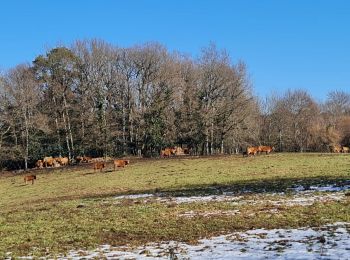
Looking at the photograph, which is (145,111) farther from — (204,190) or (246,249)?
(246,249)

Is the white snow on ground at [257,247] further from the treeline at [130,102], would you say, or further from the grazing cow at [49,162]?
the treeline at [130,102]

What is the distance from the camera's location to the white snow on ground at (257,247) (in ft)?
29.2

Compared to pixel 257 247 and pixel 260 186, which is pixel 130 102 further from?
pixel 257 247

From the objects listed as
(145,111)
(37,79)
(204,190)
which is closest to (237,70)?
(145,111)

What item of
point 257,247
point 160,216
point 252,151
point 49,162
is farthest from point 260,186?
point 49,162

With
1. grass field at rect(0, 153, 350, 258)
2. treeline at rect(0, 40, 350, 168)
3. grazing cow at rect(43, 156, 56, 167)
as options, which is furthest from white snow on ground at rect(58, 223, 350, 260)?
treeline at rect(0, 40, 350, 168)

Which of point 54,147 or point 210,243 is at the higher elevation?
point 54,147

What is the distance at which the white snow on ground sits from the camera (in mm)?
8886

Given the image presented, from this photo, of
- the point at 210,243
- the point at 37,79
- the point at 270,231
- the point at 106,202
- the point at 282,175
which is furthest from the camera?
the point at 37,79

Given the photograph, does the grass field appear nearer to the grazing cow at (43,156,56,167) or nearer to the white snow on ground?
the white snow on ground

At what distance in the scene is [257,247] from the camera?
9641mm

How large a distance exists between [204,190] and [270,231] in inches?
448

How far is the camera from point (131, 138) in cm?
6756

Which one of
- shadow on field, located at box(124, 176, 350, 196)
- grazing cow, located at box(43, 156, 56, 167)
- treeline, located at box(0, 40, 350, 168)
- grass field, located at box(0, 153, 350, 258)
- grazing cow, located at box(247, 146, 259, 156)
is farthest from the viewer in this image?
treeline, located at box(0, 40, 350, 168)
